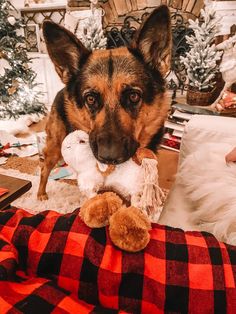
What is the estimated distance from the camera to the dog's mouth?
0.83 meters

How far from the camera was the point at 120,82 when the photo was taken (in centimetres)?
108

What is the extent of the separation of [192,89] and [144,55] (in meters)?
1.59

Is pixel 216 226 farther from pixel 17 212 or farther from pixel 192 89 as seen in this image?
pixel 192 89

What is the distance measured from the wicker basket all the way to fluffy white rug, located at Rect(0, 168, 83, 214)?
1.44m

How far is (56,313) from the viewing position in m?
0.37

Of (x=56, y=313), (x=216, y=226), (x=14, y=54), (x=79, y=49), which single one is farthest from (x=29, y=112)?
(x=56, y=313)

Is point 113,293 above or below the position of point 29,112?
above

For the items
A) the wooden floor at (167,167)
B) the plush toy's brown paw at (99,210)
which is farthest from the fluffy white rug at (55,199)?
the plush toy's brown paw at (99,210)

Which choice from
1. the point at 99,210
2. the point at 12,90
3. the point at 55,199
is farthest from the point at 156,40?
the point at 12,90

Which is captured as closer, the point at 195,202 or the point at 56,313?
the point at 56,313

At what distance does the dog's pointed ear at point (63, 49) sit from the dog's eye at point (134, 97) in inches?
11.1

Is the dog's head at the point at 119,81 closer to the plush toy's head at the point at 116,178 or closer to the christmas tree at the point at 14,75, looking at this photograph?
the plush toy's head at the point at 116,178

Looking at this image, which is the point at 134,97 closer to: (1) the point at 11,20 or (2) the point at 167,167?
(2) the point at 167,167

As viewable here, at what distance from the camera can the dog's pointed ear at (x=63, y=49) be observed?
3.42 feet
